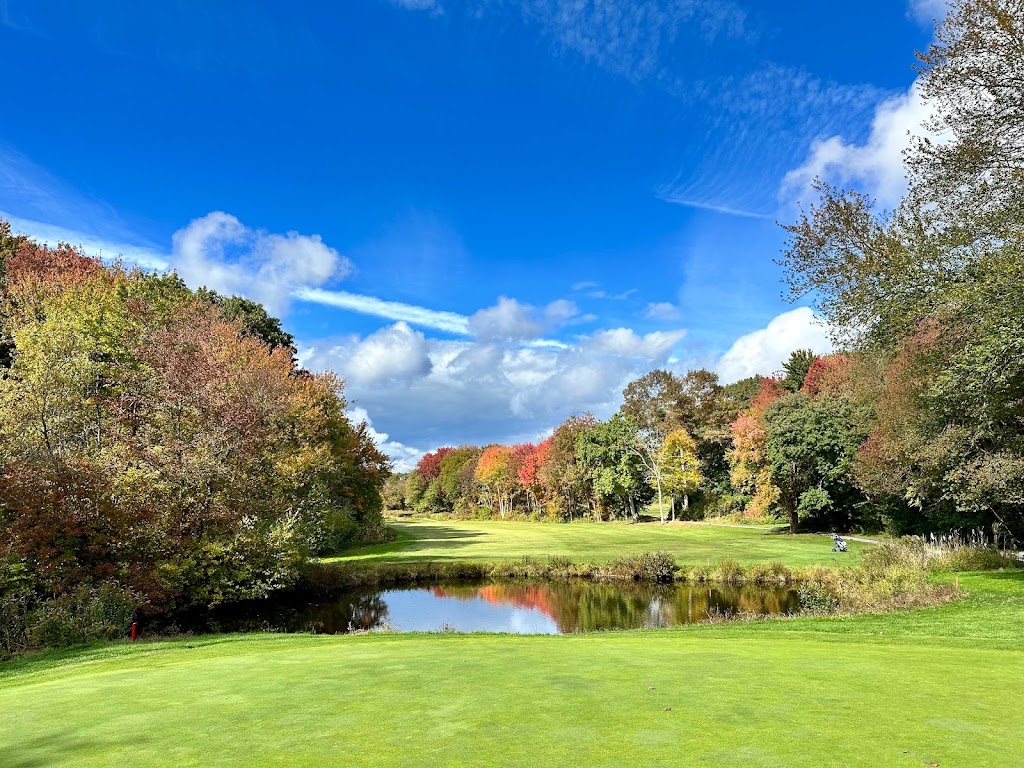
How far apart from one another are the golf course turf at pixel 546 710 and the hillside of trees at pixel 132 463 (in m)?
11.3

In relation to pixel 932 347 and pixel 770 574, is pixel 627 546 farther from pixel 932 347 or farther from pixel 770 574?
pixel 932 347

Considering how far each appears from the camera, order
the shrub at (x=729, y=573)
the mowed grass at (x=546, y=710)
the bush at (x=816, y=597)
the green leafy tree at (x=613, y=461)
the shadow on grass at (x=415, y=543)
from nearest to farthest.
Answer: the mowed grass at (x=546, y=710), the bush at (x=816, y=597), the shrub at (x=729, y=573), the shadow on grass at (x=415, y=543), the green leafy tree at (x=613, y=461)

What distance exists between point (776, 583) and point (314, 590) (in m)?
22.3

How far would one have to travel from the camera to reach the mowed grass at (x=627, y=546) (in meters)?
34.1

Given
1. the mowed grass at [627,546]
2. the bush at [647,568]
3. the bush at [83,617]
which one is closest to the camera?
the bush at [83,617]

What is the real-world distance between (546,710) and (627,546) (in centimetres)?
3857

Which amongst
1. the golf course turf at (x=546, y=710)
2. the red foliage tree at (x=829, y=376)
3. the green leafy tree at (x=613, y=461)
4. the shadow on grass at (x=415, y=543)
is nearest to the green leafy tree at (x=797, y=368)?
the red foliage tree at (x=829, y=376)

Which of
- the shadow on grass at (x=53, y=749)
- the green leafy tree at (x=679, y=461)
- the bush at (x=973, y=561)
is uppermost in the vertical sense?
the green leafy tree at (x=679, y=461)

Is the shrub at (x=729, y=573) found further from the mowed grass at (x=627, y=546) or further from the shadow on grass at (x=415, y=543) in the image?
the shadow on grass at (x=415, y=543)

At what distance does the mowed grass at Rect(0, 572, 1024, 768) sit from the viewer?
4062mm

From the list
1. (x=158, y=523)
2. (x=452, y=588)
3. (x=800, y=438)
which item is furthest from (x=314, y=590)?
(x=800, y=438)

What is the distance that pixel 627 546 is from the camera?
138ft

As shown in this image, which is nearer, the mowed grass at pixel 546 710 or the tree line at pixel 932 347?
the mowed grass at pixel 546 710

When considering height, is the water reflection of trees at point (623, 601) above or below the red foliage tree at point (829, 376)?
below
